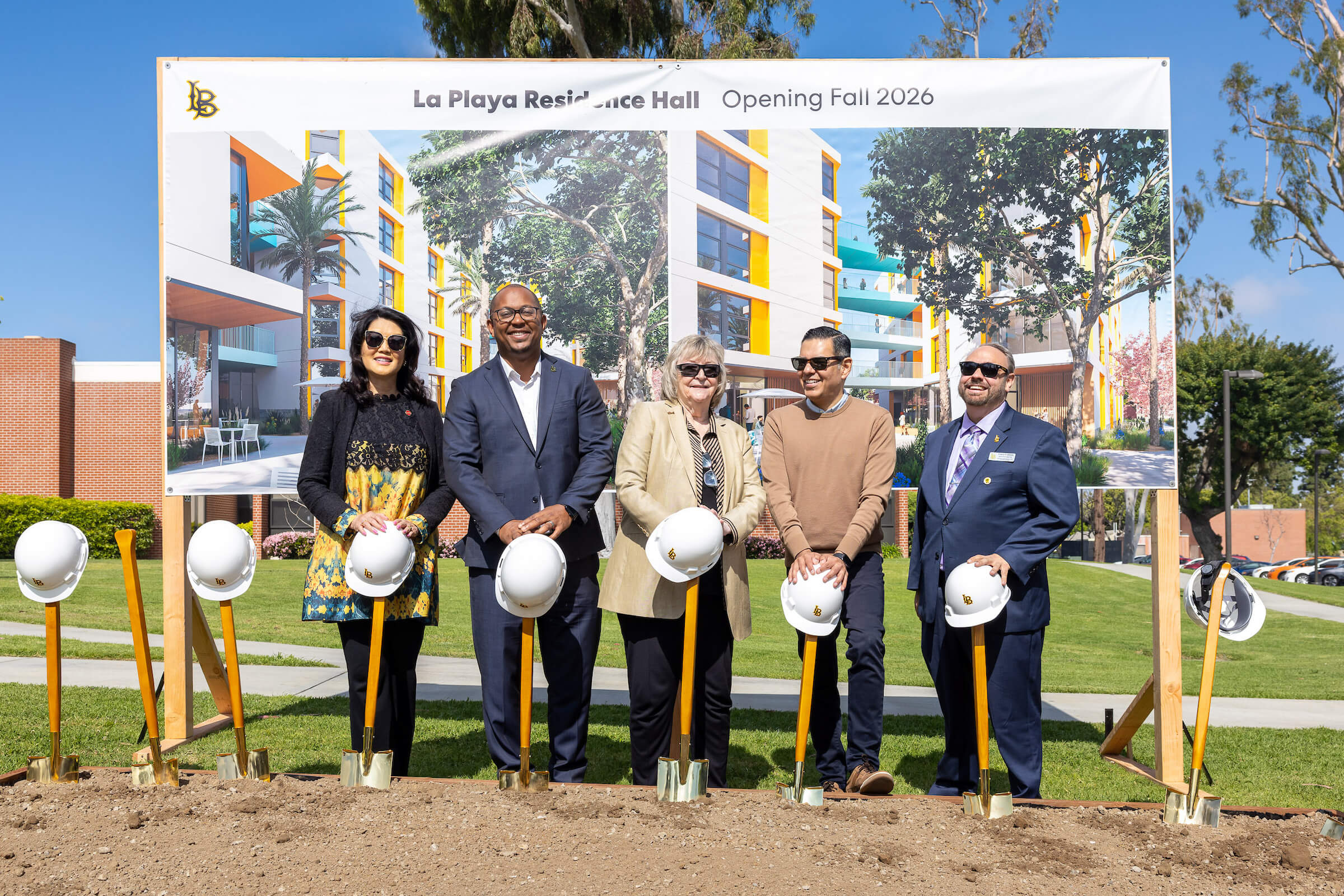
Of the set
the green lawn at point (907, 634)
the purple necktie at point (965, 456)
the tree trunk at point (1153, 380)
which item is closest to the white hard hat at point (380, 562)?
the purple necktie at point (965, 456)

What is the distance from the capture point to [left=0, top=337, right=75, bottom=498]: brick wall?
93.7 feet

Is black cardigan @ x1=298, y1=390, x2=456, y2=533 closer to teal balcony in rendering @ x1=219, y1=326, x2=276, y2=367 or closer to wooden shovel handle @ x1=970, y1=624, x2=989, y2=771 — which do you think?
teal balcony in rendering @ x1=219, y1=326, x2=276, y2=367

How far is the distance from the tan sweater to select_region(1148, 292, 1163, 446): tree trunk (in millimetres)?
1528

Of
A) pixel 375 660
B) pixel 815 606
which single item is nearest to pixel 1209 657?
pixel 815 606

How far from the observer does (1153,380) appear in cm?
475

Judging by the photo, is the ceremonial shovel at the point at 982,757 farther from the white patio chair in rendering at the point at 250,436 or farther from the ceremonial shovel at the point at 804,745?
the white patio chair in rendering at the point at 250,436

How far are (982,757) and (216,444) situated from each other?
3805mm

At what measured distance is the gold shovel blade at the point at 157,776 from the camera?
3441 millimetres

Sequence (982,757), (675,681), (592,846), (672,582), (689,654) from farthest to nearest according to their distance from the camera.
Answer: (675,681)
(672,582)
(689,654)
(982,757)
(592,846)

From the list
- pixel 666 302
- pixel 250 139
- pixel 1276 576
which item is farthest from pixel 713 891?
pixel 1276 576

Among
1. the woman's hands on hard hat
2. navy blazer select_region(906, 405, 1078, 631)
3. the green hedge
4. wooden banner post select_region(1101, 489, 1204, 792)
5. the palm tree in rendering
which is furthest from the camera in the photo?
the green hedge

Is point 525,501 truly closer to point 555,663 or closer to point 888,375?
point 555,663

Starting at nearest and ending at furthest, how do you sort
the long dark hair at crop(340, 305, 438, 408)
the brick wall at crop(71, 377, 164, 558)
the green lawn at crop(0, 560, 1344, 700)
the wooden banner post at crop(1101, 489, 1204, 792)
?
the long dark hair at crop(340, 305, 438, 408) → the wooden banner post at crop(1101, 489, 1204, 792) → the green lawn at crop(0, 560, 1344, 700) → the brick wall at crop(71, 377, 164, 558)

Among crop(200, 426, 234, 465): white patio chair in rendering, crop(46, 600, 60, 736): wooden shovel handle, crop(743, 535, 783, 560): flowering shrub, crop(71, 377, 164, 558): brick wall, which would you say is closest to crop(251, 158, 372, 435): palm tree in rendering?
crop(200, 426, 234, 465): white patio chair in rendering
